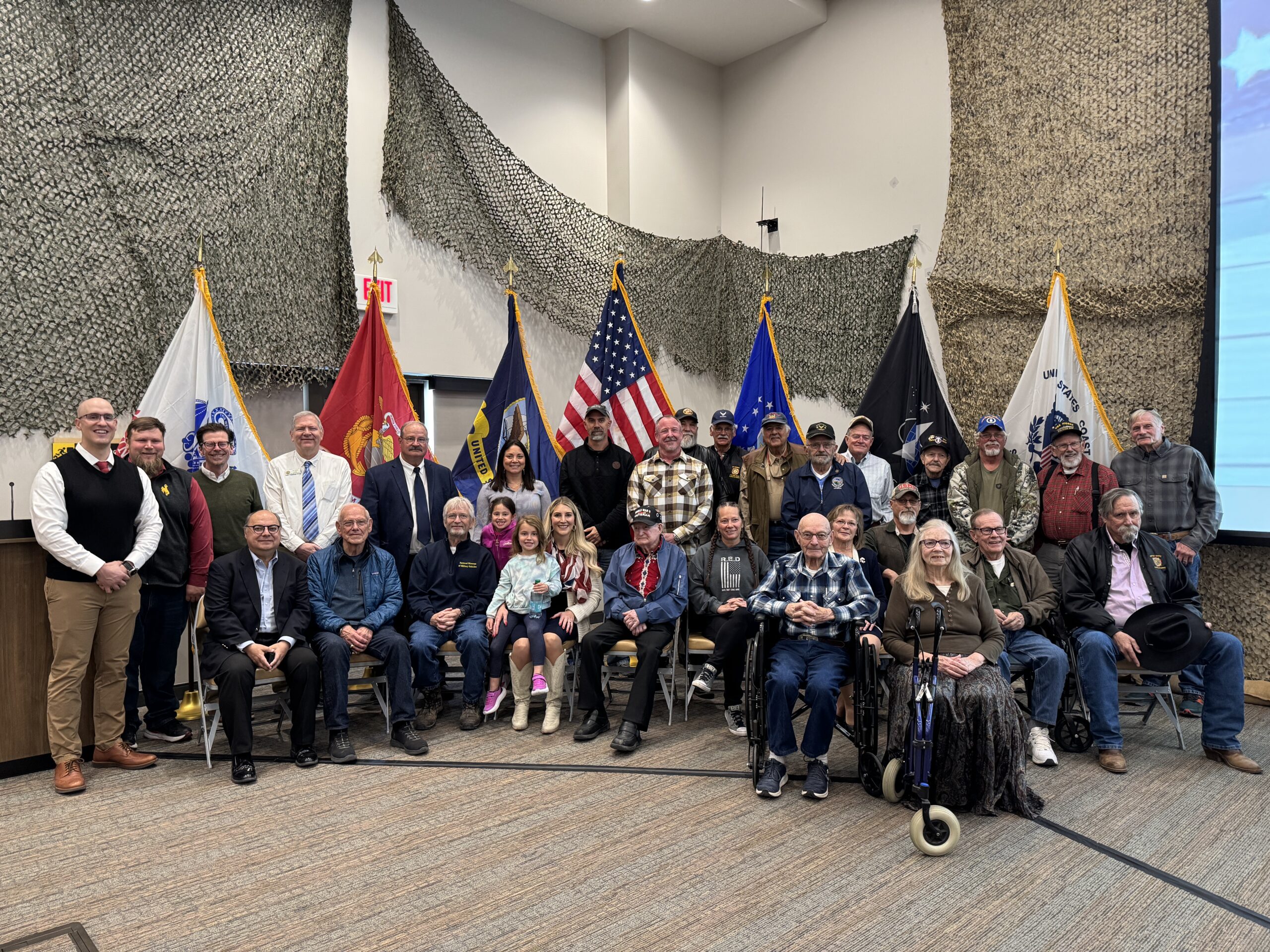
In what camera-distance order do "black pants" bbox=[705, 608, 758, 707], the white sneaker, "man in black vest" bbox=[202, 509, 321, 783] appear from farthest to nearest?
"black pants" bbox=[705, 608, 758, 707] < the white sneaker < "man in black vest" bbox=[202, 509, 321, 783]

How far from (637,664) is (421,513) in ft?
4.89

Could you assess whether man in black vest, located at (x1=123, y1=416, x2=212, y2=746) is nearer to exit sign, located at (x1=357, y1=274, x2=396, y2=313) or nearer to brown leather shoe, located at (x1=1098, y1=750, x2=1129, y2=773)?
exit sign, located at (x1=357, y1=274, x2=396, y2=313)

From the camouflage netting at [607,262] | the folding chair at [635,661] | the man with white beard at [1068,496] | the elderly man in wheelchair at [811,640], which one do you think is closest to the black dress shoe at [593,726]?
the folding chair at [635,661]

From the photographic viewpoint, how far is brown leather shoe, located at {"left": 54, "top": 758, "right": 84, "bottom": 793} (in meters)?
3.45

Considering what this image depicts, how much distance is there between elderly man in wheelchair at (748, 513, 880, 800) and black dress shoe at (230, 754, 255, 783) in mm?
2127

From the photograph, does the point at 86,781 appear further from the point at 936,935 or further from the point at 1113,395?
the point at 1113,395

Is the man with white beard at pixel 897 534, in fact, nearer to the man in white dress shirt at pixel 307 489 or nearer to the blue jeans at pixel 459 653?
the blue jeans at pixel 459 653

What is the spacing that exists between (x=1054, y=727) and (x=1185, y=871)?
4.50 feet

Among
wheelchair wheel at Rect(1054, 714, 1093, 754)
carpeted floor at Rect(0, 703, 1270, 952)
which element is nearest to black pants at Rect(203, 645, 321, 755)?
carpeted floor at Rect(0, 703, 1270, 952)

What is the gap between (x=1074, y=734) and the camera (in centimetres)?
402

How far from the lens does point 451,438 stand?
636 cm

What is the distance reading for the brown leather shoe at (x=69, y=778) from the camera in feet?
11.3

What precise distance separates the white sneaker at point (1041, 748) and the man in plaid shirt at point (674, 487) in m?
1.98

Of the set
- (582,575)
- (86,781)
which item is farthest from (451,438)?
(86,781)
